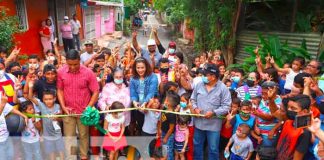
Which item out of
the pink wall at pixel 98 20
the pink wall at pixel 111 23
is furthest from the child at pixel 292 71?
the pink wall at pixel 111 23

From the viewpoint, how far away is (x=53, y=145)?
3.99 metres

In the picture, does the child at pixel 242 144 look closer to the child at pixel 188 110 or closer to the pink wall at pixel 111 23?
the child at pixel 188 110

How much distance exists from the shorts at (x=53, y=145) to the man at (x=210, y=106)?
5.90ft

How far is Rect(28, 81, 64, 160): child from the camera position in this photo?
390cm

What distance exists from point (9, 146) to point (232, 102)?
113 inches

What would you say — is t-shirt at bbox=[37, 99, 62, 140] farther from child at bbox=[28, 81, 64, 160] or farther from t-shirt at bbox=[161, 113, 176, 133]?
t-shirt at bbox=[161, 113, 176, 133]

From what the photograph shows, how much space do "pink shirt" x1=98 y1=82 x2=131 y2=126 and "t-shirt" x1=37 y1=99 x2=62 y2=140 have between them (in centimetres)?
59

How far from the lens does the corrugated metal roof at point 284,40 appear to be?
24.3 feet

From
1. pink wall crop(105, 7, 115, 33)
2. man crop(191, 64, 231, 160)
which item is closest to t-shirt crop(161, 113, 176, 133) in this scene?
man crop(191, 64, 231, 160)

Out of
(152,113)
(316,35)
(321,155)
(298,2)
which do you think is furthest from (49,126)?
(298,2)

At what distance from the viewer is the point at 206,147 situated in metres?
4.47

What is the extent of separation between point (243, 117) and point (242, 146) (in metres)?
0.36

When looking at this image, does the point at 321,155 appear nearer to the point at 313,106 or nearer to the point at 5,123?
the point at 313,106

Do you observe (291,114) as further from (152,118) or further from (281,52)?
(281,52)
